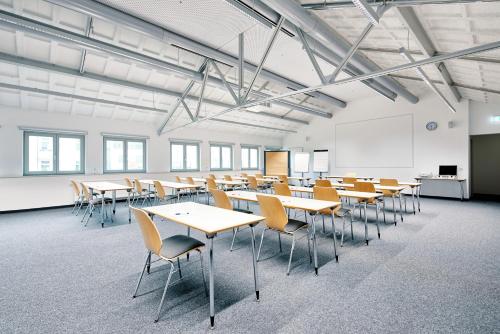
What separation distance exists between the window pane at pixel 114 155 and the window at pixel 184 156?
Answer: 181 centimetres

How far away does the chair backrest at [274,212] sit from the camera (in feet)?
9.57

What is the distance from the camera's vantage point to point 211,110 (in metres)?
9.43

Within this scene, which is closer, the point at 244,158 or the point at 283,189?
the point at 283,189

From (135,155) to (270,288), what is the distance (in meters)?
7.98

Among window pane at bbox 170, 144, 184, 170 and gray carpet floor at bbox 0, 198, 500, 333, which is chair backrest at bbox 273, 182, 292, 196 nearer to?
gray carpet floor at bbox 0, 198, 500, 333

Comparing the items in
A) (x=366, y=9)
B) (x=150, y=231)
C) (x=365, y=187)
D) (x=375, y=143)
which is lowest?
(x=150, y=231)

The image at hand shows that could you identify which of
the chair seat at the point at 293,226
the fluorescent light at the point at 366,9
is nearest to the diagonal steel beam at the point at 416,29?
the fluorescent light at the point at 366,9

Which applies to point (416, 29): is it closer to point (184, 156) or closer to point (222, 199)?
point (222, 199)

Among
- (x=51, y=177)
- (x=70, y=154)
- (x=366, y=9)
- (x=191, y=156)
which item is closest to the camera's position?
(x=366, y=9)

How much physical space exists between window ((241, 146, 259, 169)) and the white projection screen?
3.99 meters

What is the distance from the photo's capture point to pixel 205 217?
2572mm

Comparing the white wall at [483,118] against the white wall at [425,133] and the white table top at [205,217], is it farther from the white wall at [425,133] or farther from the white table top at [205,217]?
the white table top at [205,217]

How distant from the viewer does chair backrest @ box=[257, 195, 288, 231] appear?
2917 mm

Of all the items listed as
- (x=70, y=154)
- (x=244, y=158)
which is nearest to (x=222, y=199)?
(x=70, y=154)
